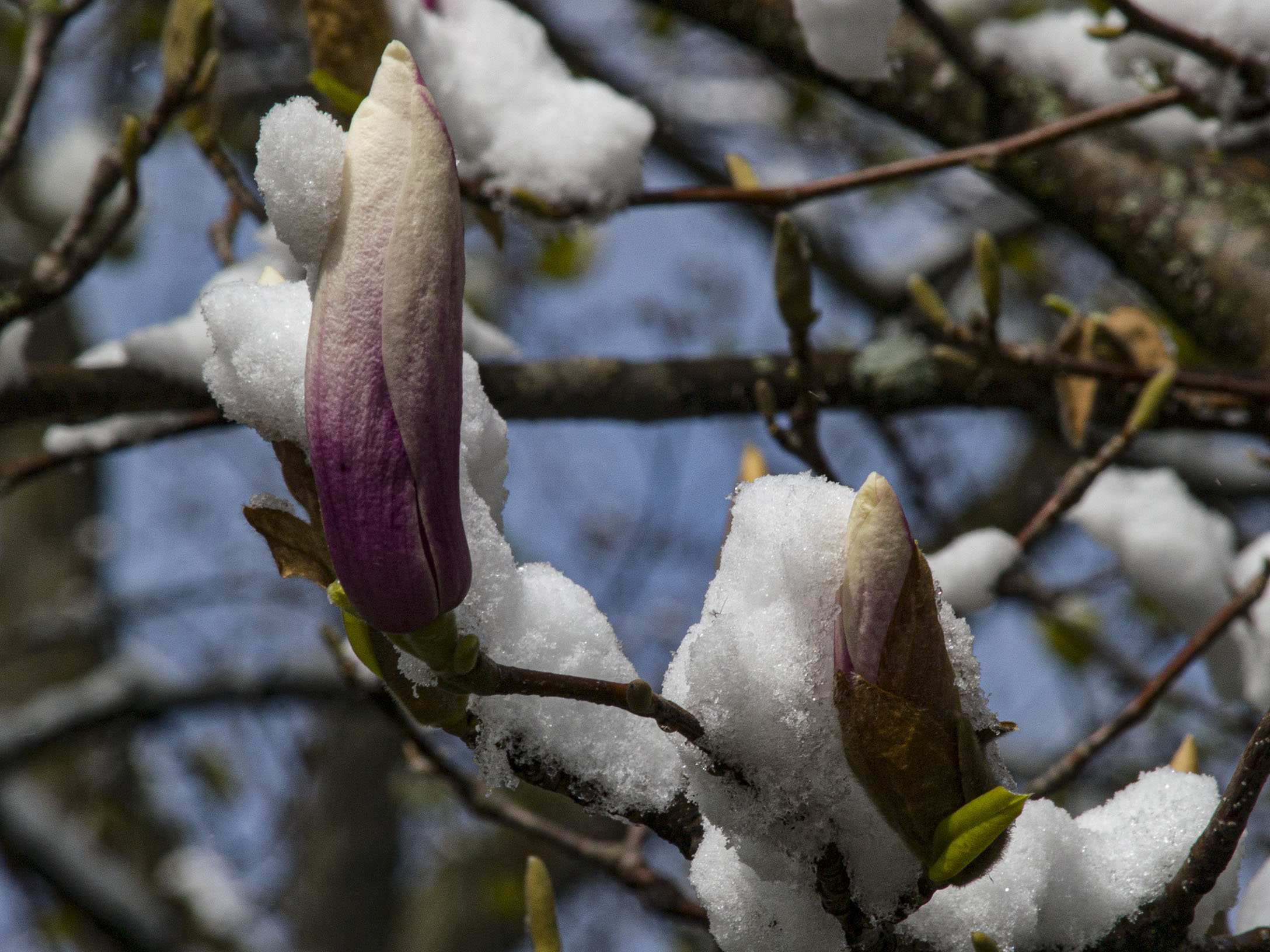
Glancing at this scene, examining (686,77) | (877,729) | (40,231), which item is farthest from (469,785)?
(40,231)

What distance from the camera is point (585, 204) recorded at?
928 millimetres

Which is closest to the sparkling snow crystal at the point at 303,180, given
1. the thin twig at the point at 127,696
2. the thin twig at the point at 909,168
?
the thin twig at the point at 909,168

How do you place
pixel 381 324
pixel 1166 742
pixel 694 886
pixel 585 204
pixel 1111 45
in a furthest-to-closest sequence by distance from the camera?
1. pixel 1166 742
2. pixel 1111 45
3. pixel 585 204
4. pixel 694 886
5. pixel 381 324

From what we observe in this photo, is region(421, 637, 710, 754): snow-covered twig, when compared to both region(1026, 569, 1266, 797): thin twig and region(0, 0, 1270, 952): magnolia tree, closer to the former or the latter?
region(0, 0, 1270, 952): magnolia tree

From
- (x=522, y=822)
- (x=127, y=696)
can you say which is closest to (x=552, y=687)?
(x=522, y=822)

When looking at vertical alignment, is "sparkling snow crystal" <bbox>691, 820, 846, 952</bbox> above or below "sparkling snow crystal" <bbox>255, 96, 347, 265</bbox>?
below

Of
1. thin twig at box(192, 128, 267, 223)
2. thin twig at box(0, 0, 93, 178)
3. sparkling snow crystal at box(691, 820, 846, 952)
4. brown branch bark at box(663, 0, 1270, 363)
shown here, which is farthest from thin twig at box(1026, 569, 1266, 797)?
thin twig at box(0, 0, 93, 178)

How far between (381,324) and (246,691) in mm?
1991

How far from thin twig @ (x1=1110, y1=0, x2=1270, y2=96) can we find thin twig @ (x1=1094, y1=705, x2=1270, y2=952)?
0.70 metres

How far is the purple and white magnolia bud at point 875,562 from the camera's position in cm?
39

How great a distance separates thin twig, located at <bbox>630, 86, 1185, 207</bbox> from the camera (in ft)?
3.11

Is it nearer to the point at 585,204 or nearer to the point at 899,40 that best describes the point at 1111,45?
the point at 899,40

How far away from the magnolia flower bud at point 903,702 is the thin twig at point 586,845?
0.40 meters

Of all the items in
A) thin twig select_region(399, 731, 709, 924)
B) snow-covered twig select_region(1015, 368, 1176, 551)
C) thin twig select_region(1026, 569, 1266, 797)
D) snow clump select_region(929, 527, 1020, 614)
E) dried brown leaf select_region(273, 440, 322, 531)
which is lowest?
thin twig select_region(399, 731, 709, 924)
